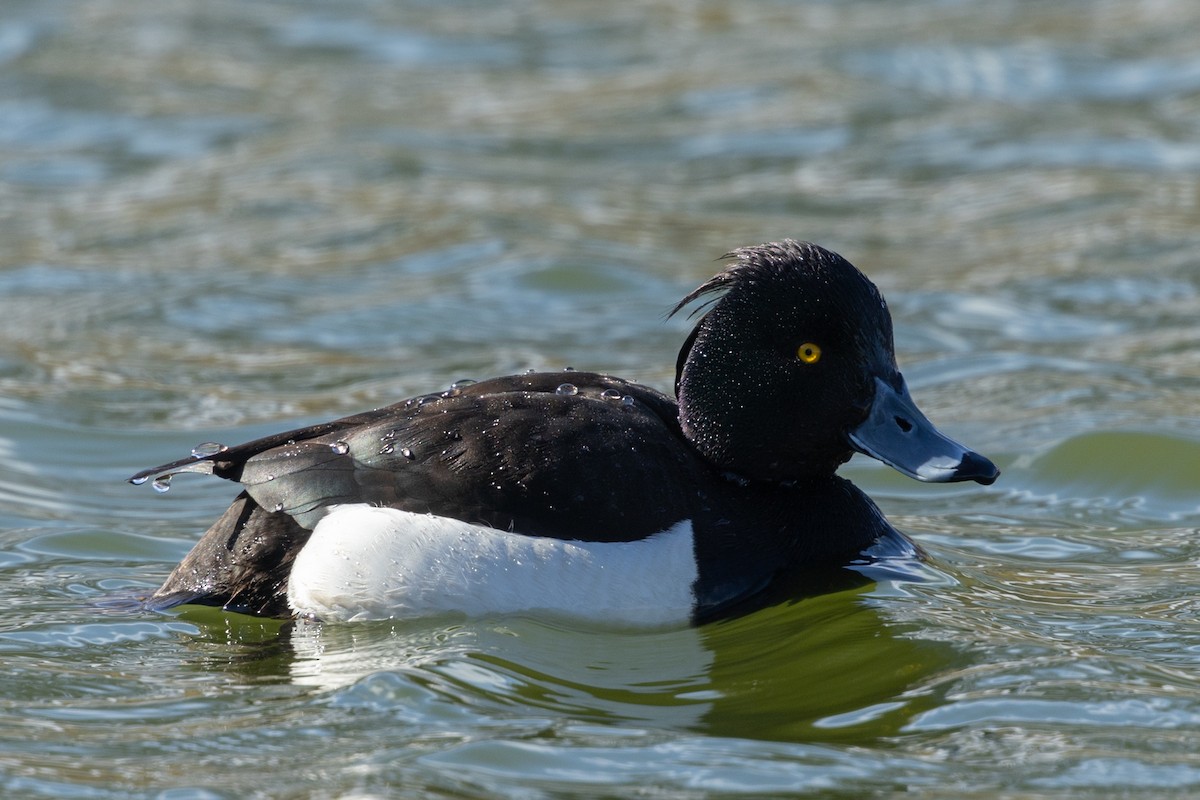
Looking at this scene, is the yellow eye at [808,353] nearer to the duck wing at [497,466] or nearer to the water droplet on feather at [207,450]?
the duck wing at [497,466]

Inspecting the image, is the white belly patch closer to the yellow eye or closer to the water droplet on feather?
the water droplet on feather

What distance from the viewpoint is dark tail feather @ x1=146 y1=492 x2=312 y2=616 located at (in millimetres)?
5445

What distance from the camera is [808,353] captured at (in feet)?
18.5

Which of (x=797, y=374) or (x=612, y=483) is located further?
(x=797, y=374)

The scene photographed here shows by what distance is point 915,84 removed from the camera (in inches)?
557

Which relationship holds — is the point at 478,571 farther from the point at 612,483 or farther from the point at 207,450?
the point at 207,450

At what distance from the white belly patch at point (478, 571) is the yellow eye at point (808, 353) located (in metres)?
0.71

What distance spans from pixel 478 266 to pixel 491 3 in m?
6.92

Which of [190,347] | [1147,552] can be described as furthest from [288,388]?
[1147,552]

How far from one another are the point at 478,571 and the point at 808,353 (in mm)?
1316

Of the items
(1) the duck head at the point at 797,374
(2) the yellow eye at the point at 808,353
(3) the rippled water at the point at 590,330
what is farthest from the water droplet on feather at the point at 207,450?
(2) the yellow eye at the point at 808,353

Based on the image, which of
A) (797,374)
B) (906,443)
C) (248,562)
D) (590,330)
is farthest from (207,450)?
(590,330)

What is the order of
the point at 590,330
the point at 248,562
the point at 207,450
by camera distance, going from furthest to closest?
the point at 590,330 < the point at 207,450 < the point at 248,562

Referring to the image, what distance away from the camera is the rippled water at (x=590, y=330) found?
4711 millimetres
